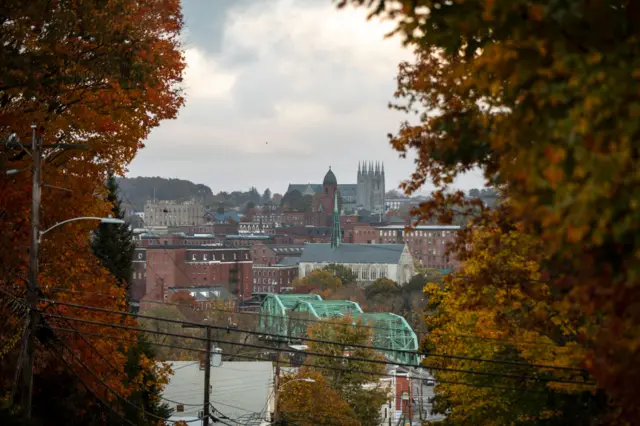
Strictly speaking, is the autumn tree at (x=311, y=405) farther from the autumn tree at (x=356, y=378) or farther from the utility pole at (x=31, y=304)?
the utility pole at (x=31, y=304)

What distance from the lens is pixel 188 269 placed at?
167875mm

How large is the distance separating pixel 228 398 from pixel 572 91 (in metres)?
46.6

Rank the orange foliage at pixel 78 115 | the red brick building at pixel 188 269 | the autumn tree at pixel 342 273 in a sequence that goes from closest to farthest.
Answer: the orange foliage at pixel 78 115, the red brick building at pixel 188 269, the autumn tree at pixel 342 273

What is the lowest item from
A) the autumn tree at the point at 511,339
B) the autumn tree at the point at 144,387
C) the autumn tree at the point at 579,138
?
the autumn tree at the point at 144,387

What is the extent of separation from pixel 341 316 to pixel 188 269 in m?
86.4

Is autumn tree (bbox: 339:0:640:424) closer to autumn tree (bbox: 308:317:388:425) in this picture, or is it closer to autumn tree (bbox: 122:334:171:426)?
autumn tree (bbox: 122:334:171:426)

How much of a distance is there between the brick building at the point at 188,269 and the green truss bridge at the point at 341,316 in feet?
136

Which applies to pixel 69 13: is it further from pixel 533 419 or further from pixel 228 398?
pixel 228 398

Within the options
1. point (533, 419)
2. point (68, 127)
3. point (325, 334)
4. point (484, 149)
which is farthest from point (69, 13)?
point (325, 334)

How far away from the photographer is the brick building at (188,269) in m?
153

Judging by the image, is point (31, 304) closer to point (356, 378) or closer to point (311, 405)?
point (311, 405)

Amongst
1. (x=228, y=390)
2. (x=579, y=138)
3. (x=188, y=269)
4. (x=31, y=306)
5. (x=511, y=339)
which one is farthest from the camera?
(x=188, y=269)

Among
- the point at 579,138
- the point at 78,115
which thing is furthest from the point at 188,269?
the point at 579,138

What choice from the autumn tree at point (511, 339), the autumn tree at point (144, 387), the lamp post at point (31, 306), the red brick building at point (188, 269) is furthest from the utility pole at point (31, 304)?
the red brick building at point (188, 269)
